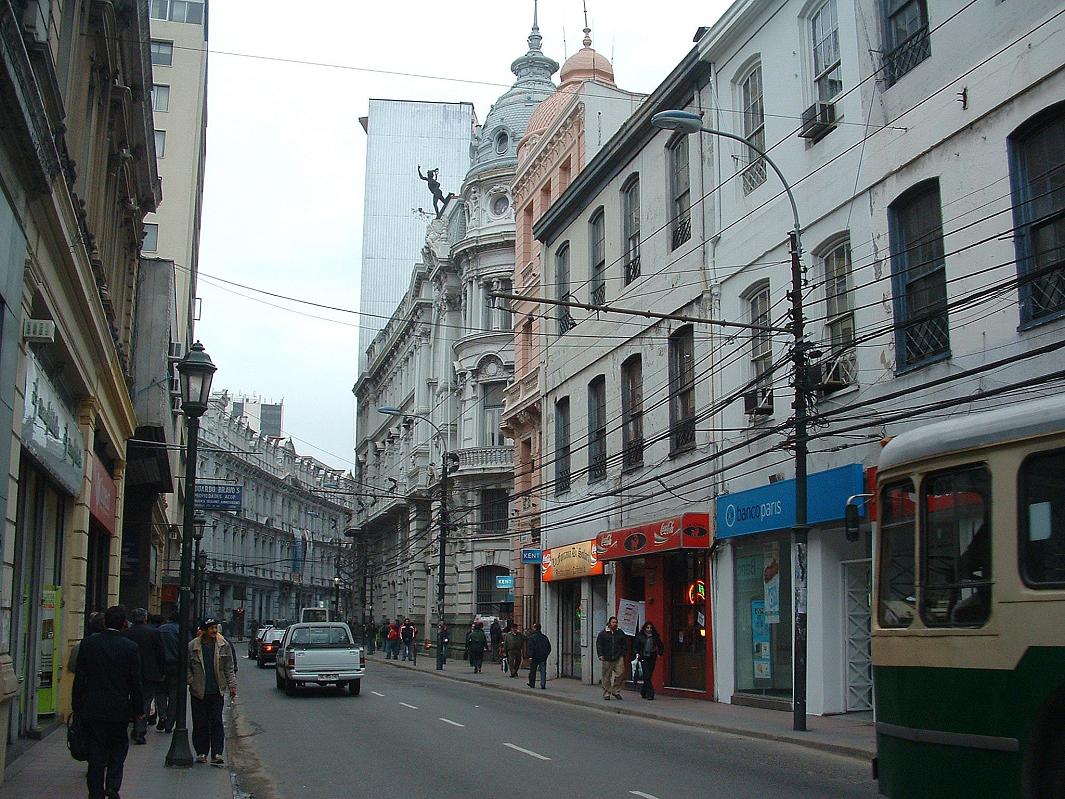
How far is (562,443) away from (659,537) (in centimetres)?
997

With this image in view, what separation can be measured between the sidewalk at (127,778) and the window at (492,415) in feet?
128

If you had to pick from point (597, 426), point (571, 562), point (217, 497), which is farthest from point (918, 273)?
point (217, 497)

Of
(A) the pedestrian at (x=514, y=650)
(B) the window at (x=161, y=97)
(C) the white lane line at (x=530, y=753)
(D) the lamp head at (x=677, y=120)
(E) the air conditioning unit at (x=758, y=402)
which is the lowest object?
(A) the pedestrian at (x=514, y=650)

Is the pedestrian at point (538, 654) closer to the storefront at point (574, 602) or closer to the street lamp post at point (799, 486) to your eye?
the storefront at point (574, 602)

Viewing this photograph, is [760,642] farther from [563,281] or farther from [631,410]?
[563,281]

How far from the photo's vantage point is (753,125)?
2405 centimetres

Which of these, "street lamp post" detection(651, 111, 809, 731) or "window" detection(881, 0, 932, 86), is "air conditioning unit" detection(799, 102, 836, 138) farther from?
"street lamp post" detection(651, 111, 809, 731)

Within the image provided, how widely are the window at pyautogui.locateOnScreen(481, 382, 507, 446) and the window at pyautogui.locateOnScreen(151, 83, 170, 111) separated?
2024cm

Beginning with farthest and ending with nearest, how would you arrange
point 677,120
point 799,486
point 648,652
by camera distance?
point 648,652 → point 799,486 → point 677,120

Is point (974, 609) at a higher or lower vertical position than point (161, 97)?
lower

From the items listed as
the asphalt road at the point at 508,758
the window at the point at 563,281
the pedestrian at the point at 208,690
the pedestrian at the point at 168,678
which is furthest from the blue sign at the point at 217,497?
the pedestrian at the point at 208,690

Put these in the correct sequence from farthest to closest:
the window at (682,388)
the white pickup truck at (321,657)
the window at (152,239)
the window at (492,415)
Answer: the window at (492,415) → the window at (152,239) → the white pickup truck at (321,657) → the window at (682,388)

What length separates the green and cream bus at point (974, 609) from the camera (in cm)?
741

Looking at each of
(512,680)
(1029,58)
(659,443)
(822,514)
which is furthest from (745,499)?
(512,680)
